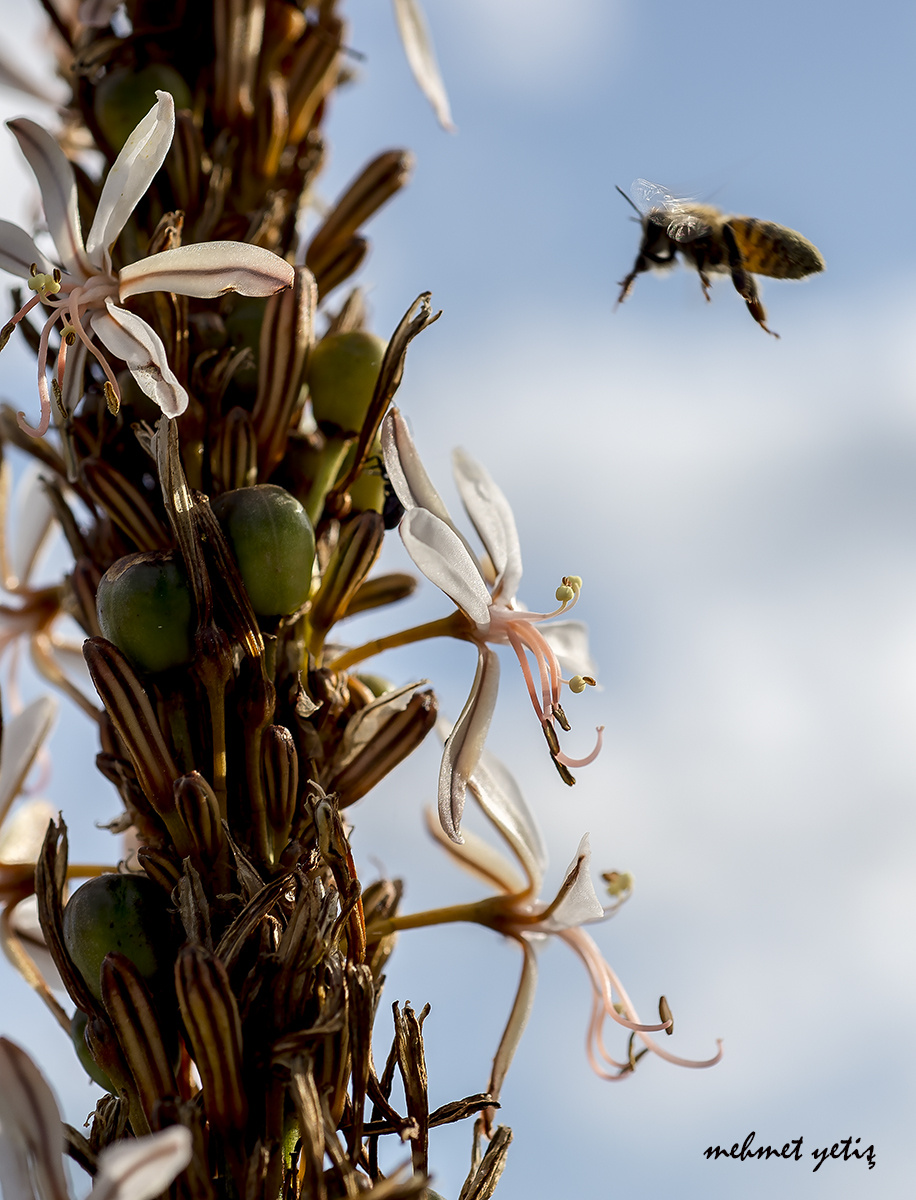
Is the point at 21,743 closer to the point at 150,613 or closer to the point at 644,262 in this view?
the point at 150,613

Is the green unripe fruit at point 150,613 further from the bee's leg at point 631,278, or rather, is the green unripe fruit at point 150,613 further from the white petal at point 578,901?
the bee's leg at point 631,278

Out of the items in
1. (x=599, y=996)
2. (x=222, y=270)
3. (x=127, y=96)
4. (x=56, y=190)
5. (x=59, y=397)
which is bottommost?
(x=599, y=996)

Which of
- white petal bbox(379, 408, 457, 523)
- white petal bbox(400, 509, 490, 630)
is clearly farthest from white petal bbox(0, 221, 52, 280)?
white petal bbox(400, 509, 490, 630)

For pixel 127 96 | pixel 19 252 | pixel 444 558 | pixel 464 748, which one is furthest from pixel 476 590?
pixel 127 96

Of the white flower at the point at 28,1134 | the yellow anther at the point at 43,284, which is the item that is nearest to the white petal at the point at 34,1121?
the white flower at the point at 28,1134

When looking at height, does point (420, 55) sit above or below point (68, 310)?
above

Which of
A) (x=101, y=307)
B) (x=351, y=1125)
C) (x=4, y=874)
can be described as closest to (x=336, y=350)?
(x=101, y=307)
